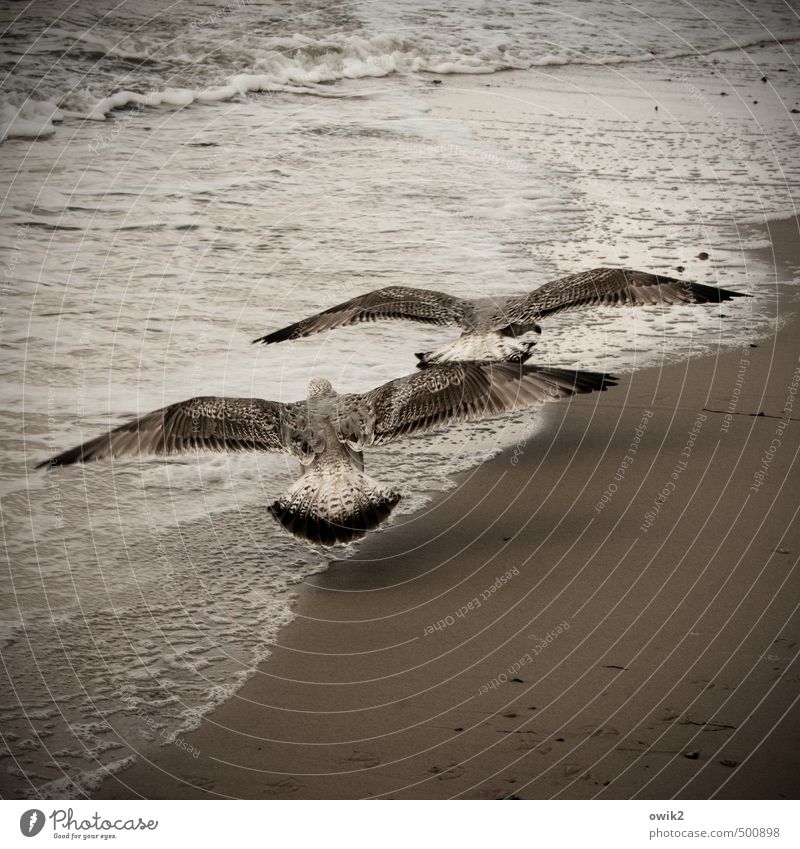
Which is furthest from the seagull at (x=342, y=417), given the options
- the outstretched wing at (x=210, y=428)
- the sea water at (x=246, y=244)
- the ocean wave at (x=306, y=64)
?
the ocean wave at (x=306, y=64)

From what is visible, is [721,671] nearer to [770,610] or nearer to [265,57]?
[770,610]

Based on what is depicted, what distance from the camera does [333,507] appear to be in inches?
232

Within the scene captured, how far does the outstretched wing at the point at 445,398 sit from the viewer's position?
642cm

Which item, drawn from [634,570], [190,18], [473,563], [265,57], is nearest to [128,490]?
[473,563]

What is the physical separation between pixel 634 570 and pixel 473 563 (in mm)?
891

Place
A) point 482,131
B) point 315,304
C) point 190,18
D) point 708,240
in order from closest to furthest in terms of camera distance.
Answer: point 315,304
point 708,240
point 482,131
point 190,18

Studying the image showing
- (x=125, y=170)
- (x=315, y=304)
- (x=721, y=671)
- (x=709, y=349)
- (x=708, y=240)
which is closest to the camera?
(x=721, y=671)

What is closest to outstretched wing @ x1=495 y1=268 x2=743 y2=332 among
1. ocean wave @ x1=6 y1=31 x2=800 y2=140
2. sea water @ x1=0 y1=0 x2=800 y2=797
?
sea water @ x1=0 y1=0 x2=800 y2=797

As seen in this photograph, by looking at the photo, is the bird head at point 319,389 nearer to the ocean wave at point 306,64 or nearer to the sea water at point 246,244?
the sea water at point 246,244

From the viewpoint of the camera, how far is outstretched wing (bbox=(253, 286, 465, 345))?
8.76 metres

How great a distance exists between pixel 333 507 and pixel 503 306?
335 cm

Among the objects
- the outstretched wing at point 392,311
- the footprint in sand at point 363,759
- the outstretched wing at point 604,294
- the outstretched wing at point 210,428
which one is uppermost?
the outstretched wing at point 604,294

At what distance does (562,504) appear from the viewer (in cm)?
701

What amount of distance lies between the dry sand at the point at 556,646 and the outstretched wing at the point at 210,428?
0.88 m
